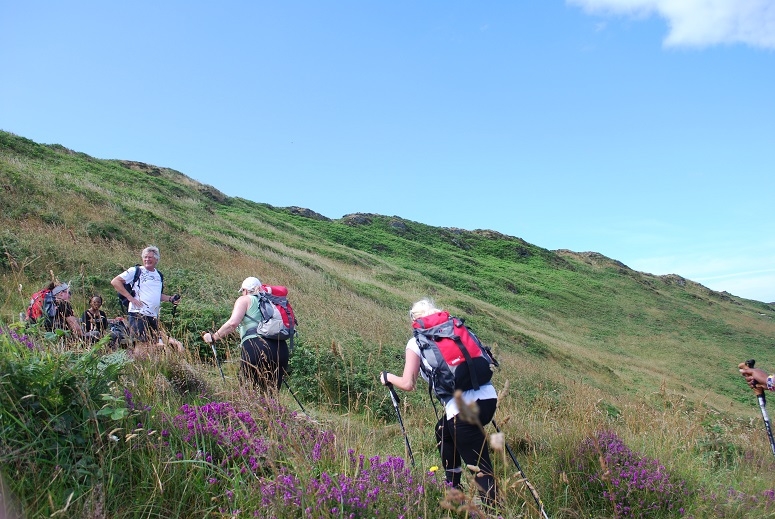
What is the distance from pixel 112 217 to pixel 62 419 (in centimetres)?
1372

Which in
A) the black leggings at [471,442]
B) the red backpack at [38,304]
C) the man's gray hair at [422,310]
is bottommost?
the red backpack at [38,304]

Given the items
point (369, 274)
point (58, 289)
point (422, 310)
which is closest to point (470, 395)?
point (422, 310)

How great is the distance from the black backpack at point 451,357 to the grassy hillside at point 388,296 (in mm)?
639

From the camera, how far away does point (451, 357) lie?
3.51 metres

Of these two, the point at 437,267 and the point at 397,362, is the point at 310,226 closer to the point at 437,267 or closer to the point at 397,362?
the point at 437,267

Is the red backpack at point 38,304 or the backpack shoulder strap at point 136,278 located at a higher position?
the backpack shoulder strap at point 136,278

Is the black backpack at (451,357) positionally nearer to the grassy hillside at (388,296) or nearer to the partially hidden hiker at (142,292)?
the grassy hillside at (388,296)

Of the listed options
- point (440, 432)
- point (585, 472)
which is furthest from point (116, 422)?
point (585, 472)

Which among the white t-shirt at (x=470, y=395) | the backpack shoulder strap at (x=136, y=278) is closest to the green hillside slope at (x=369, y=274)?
the white t-shirt at (x=470, y=395)

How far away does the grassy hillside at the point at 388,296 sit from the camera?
7211 millimetres

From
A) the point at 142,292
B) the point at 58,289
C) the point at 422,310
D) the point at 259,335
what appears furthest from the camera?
the point at 142,292

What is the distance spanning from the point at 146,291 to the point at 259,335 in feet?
8.60

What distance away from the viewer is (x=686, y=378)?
27.5 m

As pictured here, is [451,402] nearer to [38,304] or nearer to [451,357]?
[451,357]
